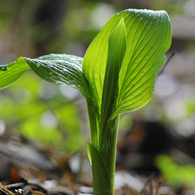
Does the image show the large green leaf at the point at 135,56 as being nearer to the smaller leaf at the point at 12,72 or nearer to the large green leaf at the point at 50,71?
the large green leaf at the point at 50,71

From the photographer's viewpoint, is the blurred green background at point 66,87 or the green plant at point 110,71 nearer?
the green plant at point 110,71

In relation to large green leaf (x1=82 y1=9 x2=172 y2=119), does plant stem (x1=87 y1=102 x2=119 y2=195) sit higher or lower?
lower

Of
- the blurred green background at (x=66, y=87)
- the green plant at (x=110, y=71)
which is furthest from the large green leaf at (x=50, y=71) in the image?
the blurred green background at (x=66, y=87)

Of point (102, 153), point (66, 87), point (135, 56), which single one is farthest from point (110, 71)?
point (66, 87)

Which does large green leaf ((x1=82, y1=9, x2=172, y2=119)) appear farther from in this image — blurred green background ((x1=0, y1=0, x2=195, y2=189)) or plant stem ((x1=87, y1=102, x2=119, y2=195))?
blurred green background ((x1=0, y1=0, x2=195, y2=189))

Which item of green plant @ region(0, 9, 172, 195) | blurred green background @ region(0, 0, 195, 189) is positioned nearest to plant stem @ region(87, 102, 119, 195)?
green plant @ region(0, 9, 172, 195)

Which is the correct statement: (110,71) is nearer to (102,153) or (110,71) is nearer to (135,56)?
(135,56)

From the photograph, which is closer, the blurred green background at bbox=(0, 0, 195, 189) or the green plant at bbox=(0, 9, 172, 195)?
the green plant at bbox=(0, 9, 172, 195)

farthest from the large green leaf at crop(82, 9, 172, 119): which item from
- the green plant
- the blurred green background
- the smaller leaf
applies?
the blurred green background
